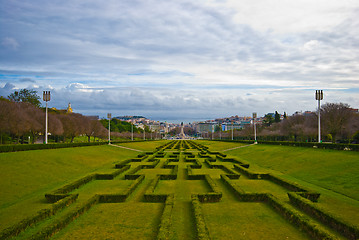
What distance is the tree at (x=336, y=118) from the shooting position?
44.2 meters

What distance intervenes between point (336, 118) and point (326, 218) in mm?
41183

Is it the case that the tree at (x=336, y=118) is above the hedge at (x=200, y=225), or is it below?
above

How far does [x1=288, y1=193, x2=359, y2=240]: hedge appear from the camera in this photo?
24.9 ft

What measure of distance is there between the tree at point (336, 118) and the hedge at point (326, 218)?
38.6 m

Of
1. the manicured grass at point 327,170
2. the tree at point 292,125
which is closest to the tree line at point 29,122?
the manicured grass at point 327,170

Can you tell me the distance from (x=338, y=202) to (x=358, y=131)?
3861 cm

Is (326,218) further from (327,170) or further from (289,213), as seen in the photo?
(327,170)

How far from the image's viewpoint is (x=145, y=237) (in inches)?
307

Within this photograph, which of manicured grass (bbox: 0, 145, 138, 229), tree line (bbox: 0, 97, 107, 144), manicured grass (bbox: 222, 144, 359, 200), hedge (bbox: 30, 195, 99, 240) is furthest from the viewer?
tree line (bbox: 0, 97, 107, 144)

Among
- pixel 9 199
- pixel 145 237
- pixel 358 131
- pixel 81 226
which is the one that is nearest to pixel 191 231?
pixel 145 237

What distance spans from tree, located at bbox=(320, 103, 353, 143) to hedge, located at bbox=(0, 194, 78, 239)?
1721 inches

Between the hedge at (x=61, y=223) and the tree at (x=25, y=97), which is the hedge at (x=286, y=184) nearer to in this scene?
the hedge at (x=61, y=223)

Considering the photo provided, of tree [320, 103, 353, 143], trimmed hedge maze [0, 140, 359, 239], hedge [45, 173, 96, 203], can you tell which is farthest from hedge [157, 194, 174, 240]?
tree [320, 103, 353, 143]

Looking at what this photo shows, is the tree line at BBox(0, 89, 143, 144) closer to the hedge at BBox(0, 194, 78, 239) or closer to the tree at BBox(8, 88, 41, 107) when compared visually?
the tree at BBox(8, 88, 41, 107)
